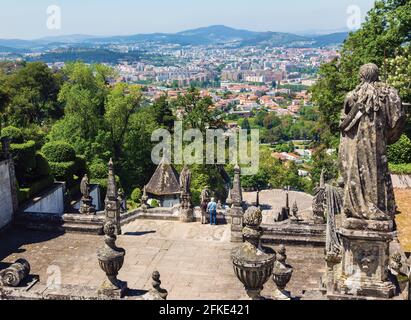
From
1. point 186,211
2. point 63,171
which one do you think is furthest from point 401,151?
point 63,171

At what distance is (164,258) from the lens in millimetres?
15117

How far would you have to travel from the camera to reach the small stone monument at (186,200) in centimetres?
1923

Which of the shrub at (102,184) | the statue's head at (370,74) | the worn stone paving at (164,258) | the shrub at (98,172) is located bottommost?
the shrub at (102,184)

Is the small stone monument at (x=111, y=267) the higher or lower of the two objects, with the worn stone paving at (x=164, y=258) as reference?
higher

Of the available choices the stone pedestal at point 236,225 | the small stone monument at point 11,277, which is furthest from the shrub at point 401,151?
the small stone monument at point 11,277

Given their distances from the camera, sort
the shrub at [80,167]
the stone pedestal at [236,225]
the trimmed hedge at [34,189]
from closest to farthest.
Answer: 1. the stone pedestal at [236,225]
2. the trimmed hedge at [34,189]
3. the shrub at [80,167]

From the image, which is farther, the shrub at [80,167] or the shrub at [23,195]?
the shrub at [80,167]

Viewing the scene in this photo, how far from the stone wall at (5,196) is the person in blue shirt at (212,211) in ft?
26.1

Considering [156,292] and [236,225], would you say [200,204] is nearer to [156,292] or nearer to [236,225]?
[236,225]

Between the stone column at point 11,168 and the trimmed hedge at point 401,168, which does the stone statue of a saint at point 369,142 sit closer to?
the stone column at point 11,168

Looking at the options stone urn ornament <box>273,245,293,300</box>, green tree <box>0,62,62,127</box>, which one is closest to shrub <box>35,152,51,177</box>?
green tree <box>0,62,62,127</box>
